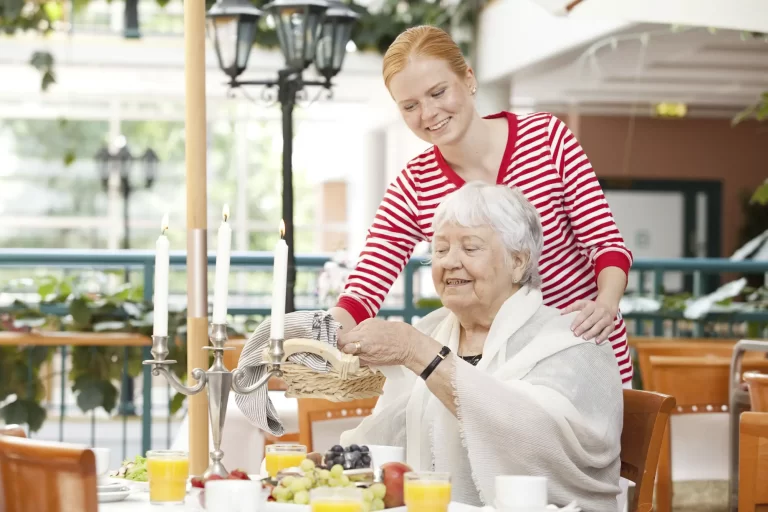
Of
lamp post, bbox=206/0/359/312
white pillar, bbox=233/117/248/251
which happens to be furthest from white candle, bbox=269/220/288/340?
white pillar, bbox=233/117/248/251

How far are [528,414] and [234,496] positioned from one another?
549mm

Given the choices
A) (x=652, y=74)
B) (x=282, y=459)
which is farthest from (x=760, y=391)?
(x=652, y=74)

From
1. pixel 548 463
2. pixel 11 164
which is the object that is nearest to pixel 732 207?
pixel 11 164

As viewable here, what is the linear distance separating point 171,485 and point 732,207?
1193 cm

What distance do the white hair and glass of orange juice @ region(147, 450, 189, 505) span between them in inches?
26.0

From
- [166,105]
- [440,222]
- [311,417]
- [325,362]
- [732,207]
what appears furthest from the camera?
[166,105]

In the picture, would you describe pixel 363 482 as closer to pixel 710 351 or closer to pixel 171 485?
pixel 171 485

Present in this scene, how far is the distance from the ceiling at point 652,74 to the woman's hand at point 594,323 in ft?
15.8

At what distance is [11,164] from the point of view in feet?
48.1

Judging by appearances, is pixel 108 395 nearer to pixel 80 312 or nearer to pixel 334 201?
pixel 80 312

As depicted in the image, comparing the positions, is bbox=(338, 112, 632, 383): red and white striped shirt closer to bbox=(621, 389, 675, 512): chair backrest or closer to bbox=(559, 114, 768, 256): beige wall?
bbox=(621, 389, 675, 512): chair backrest

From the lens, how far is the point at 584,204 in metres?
2.28

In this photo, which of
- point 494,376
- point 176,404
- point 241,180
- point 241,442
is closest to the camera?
point 494,376

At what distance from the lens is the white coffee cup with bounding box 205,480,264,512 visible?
160 centimetres
